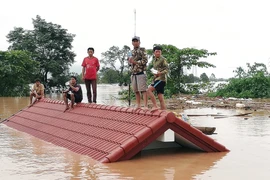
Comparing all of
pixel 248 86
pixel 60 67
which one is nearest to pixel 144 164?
pixel 248 86

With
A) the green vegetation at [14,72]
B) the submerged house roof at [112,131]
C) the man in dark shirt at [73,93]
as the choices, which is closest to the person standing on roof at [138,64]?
the submerged house roof at [112,131]

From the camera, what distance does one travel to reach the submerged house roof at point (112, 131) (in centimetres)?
755

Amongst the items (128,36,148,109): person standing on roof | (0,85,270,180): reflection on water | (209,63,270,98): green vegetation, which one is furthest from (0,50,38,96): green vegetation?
(128,36,148,109): person standing on roof

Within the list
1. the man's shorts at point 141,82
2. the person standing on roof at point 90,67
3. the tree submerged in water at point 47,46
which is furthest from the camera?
the tree submerged in water at point 47,46

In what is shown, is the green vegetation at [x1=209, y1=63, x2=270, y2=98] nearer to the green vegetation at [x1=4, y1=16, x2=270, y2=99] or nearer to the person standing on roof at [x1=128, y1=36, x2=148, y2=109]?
the green vegetation at [x1=4, y1=16, x2=270, y2=99]

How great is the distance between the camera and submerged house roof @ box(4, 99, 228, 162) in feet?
24.8

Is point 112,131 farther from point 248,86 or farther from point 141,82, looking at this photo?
point 248,86

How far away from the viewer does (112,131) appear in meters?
8.52

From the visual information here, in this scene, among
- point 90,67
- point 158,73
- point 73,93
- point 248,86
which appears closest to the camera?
point 158,73

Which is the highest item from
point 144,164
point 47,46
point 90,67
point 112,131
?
point 47,46

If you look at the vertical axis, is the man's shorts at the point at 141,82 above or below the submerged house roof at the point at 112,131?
above

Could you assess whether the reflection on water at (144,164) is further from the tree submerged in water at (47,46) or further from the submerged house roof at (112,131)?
the tree submerged in water at (47,46)

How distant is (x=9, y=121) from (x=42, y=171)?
838 cm

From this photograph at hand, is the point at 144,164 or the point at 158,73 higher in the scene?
the point at 158,73
